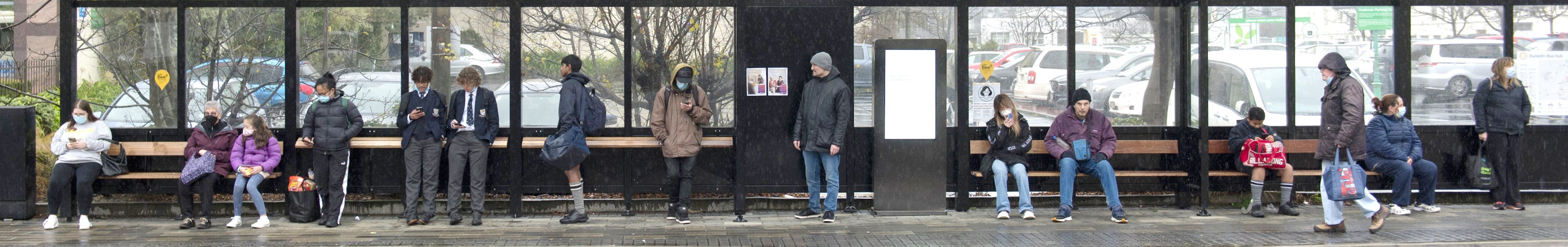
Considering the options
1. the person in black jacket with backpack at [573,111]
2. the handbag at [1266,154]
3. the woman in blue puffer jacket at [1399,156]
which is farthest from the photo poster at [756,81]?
the woman in blue puffer jacket at [1399,156]

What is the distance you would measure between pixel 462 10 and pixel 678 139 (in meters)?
2.19

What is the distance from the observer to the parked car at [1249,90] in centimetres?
947

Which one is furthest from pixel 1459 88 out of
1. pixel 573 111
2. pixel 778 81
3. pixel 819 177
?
pixel 573 111

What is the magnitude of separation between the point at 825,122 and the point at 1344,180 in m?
3.52

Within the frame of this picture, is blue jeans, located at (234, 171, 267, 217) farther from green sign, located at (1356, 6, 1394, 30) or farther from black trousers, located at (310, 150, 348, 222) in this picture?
green sign, located at (1356, 6, 1394, 30)

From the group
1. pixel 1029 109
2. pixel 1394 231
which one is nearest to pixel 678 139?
pixel 1029 109

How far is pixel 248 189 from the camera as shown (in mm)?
8211

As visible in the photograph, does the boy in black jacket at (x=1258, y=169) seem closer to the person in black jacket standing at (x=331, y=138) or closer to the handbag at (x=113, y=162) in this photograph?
the person in black jacket standing at (x=331, y=138)

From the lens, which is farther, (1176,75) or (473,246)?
(1176,75)

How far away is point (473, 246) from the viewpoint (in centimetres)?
703

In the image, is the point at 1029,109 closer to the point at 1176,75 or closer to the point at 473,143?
the point at 1176,75

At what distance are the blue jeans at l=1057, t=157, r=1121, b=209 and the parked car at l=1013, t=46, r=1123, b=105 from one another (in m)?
0.90

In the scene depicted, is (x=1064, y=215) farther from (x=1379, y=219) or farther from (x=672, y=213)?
(x=672, y=213)

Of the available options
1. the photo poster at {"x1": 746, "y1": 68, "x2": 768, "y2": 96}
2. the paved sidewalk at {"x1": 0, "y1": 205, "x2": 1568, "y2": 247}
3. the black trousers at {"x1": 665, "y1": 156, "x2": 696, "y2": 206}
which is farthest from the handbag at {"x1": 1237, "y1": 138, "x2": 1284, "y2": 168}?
the black trousers at {"x1": 665, "y1": 156, "x2": 696, "y2": 206}
